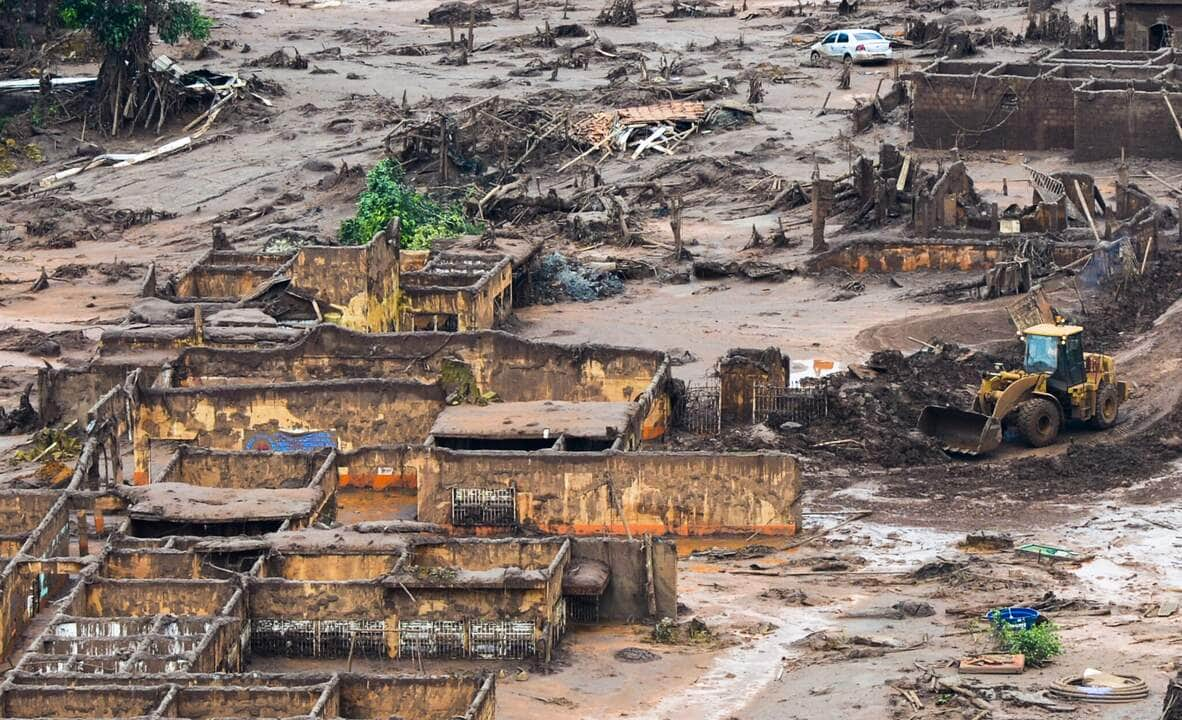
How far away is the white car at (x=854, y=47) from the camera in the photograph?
62906mm

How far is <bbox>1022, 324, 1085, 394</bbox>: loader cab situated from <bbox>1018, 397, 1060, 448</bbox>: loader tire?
1.09 feet

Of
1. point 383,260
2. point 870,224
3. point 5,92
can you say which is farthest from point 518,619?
point 5,92

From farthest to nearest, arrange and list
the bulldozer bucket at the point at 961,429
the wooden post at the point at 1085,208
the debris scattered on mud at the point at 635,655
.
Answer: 1. the wooden post at the point at 1085,208
2. the bulldozer bucket at the point at 961,429
3. the debris scattered on mud at the point at 635,655

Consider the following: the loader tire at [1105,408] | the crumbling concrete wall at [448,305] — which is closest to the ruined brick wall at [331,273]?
the crumbling concrete wall at [448,305]

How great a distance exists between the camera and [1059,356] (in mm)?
35500

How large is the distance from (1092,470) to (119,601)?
43.3ft

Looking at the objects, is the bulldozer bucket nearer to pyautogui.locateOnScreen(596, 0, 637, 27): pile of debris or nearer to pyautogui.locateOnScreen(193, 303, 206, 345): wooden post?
pyautogui.locateOnScreen(193, 303, 206, 345): wooden post

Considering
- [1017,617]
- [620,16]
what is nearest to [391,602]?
[1017,617]

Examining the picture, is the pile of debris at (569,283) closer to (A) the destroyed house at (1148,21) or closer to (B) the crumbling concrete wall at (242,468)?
(B) the crumbling concrete wall at (242,468)

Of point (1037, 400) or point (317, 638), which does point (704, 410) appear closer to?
point (1037, 400)

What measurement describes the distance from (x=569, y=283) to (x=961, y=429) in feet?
37.7

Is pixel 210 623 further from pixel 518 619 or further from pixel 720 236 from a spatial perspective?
pixel 720 236

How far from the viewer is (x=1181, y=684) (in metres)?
23.6

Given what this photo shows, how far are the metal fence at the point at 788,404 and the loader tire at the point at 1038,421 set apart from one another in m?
2.84
